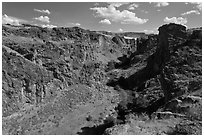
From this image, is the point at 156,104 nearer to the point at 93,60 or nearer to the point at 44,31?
the point at 93,60

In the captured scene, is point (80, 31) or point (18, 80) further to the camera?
point (80, 31)

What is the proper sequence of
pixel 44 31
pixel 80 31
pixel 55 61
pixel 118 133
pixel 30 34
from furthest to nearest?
pixel 80 31 < pixel 44 31 < pixel 30 34 < pixel 55 61 < pixel 118 133

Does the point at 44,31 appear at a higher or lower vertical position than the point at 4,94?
higher

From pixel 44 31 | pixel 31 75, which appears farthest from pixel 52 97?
pixel 44 31

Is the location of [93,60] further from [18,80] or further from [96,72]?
[18,80]

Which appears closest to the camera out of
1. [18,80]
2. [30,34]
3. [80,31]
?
[18,80]

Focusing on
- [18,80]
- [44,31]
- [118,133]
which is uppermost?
[44,31]

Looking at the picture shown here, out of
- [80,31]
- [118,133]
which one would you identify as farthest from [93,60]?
[118,133]
